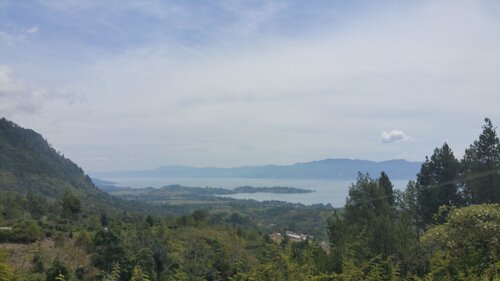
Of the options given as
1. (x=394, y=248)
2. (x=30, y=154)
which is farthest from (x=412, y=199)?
(x=30, y=154)

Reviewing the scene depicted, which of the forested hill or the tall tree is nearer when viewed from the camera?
the tall tree

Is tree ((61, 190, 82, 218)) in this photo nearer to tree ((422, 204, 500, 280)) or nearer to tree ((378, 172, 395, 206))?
tree ((378, 172, 395, 206))

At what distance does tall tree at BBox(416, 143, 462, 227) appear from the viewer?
63.9 ft

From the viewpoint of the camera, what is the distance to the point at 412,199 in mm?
21234

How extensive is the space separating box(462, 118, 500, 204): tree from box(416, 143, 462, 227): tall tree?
3.44 feet

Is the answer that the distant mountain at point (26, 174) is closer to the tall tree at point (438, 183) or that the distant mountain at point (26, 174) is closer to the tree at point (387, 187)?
the tree at point (387, 187)

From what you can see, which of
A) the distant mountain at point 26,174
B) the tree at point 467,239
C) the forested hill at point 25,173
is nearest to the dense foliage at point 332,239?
the tree at point 467,239

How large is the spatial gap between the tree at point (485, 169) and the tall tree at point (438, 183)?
1049 millimetres

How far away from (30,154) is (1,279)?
7604 cm

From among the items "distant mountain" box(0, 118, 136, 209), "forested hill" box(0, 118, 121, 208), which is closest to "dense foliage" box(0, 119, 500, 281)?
"distant mountain" box(0, 118, 136, 209)

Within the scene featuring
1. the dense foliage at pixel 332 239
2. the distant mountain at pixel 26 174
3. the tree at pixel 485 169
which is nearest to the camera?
the dense foliage at pixel 332 239

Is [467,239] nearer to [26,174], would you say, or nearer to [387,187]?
[387,187]

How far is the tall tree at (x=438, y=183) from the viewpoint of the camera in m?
19.5

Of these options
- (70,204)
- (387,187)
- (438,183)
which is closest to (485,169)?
(438,183)
